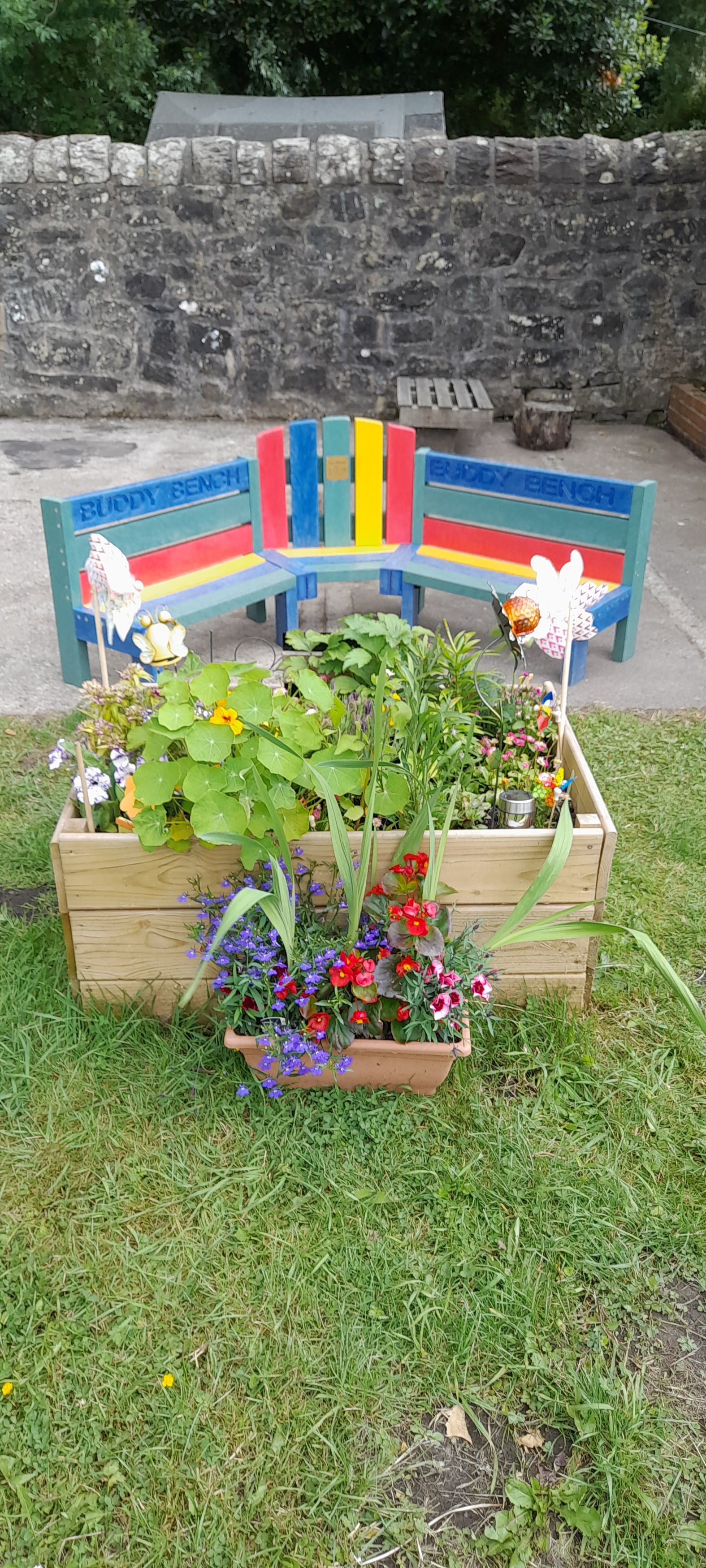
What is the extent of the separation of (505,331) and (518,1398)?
23.9ft

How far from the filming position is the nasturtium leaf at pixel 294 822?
2.10m

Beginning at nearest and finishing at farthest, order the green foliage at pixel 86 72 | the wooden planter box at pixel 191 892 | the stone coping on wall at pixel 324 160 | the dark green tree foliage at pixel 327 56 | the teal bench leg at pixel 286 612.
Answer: the wooden planter box at pixel 191 892, the teal bench leg at pixel 286 612, the stone coping on wall at pixel 324 160, the green foliage at pixel 86 72, the dark green tree foliage at pixel 327 56

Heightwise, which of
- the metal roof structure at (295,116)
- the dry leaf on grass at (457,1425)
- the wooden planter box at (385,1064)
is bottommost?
the dry leaf on grass at (457,1425)

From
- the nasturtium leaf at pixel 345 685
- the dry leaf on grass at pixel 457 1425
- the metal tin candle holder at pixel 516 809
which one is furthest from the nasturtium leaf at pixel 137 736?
the dry leaf on grass at pixel 457 1425

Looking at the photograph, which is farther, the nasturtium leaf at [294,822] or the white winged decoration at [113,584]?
the white winged decoration at [113,584]

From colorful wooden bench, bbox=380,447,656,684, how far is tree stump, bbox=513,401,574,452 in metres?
3.15

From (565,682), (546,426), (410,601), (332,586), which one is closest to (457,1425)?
(565,682)

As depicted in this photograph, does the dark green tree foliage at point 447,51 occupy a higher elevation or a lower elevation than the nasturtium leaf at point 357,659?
higher

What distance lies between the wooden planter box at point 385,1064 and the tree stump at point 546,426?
5.87m

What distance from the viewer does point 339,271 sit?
7398 mm

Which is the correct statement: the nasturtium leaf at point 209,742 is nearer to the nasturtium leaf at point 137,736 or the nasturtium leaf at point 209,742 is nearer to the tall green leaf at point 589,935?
the nasturtium leaf at point 137,736

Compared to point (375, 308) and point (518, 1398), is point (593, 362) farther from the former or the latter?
point (518, 1398)

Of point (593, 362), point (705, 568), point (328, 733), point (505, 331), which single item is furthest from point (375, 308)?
point (328, 733)

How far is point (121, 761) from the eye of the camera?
7.59 feet
